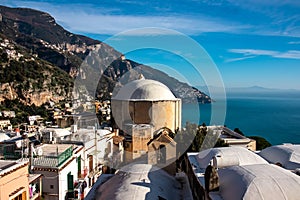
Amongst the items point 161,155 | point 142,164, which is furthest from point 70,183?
point 161,155

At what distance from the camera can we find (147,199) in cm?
896

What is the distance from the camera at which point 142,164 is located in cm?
1262

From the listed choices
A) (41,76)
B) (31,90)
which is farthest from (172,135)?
(41,76)

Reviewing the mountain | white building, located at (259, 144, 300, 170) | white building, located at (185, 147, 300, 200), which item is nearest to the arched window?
white building, located at (259, 144, 300, 170)

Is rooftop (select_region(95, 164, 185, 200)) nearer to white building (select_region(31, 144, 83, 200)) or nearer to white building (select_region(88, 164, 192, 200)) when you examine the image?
white building (select_region(88, 164, 192, 200))

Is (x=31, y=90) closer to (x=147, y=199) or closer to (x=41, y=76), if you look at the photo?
(x=41, y=76)

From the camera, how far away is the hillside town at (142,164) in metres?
7.39

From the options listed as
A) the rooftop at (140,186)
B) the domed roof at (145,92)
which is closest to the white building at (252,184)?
the rooftop at (140,186)

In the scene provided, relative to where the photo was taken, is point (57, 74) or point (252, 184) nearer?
point (252, 184)

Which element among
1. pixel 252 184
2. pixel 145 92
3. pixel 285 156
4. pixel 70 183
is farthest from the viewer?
pixel 145 92

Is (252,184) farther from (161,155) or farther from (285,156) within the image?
(161,155)

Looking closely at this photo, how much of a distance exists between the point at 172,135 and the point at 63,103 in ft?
163

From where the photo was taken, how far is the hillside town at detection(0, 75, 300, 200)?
7.39 metres

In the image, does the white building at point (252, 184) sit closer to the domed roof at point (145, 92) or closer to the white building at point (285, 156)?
the white building at point (285, 156)
